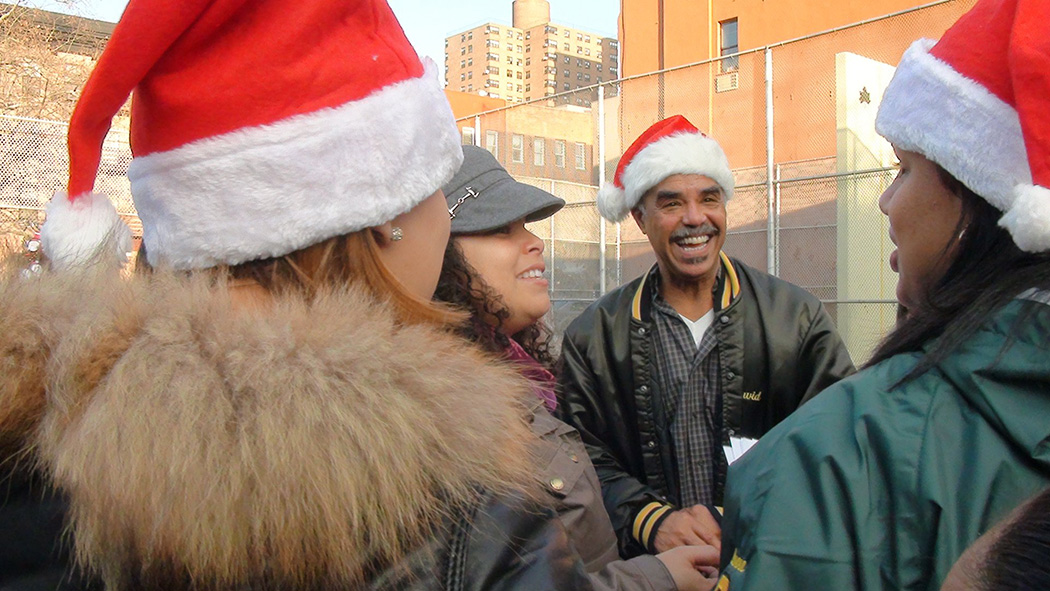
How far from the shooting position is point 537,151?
45.7ft

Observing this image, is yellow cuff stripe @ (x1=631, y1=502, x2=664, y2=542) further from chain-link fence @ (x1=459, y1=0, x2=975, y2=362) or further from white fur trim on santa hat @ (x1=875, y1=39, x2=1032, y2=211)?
chain-link fence @ (x1=459, y1=0, x2=975, y2=362)

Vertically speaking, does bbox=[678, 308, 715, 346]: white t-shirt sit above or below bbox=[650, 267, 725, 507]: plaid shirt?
above

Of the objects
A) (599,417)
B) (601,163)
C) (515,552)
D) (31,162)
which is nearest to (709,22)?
(601,163)

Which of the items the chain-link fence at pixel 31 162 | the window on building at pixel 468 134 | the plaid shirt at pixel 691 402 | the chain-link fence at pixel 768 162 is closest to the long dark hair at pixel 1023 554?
the plaid shirt at pixel 691 402

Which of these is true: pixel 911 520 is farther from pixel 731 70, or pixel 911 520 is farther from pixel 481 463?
pixel 731 70

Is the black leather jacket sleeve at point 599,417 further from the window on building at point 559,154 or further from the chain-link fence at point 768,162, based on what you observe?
the window on building at point 559,154

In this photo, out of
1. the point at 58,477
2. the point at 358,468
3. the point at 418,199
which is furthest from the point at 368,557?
the point at 418,199

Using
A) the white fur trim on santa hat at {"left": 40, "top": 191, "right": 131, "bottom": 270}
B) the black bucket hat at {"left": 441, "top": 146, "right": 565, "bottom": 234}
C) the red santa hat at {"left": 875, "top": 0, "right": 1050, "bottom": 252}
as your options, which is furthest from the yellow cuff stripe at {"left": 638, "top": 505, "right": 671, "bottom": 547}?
the white fur trim on santa hat at {"left": 40, "top": 191, "right": 131, "bottom": 270}

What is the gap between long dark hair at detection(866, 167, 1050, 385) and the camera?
122 cm

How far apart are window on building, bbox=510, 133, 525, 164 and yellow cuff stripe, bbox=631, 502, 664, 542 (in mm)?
11983

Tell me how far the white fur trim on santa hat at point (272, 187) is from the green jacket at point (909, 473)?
2.55 feet

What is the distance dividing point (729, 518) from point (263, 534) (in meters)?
0.82

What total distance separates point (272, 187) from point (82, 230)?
1.20 ft

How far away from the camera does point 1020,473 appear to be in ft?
3.60
